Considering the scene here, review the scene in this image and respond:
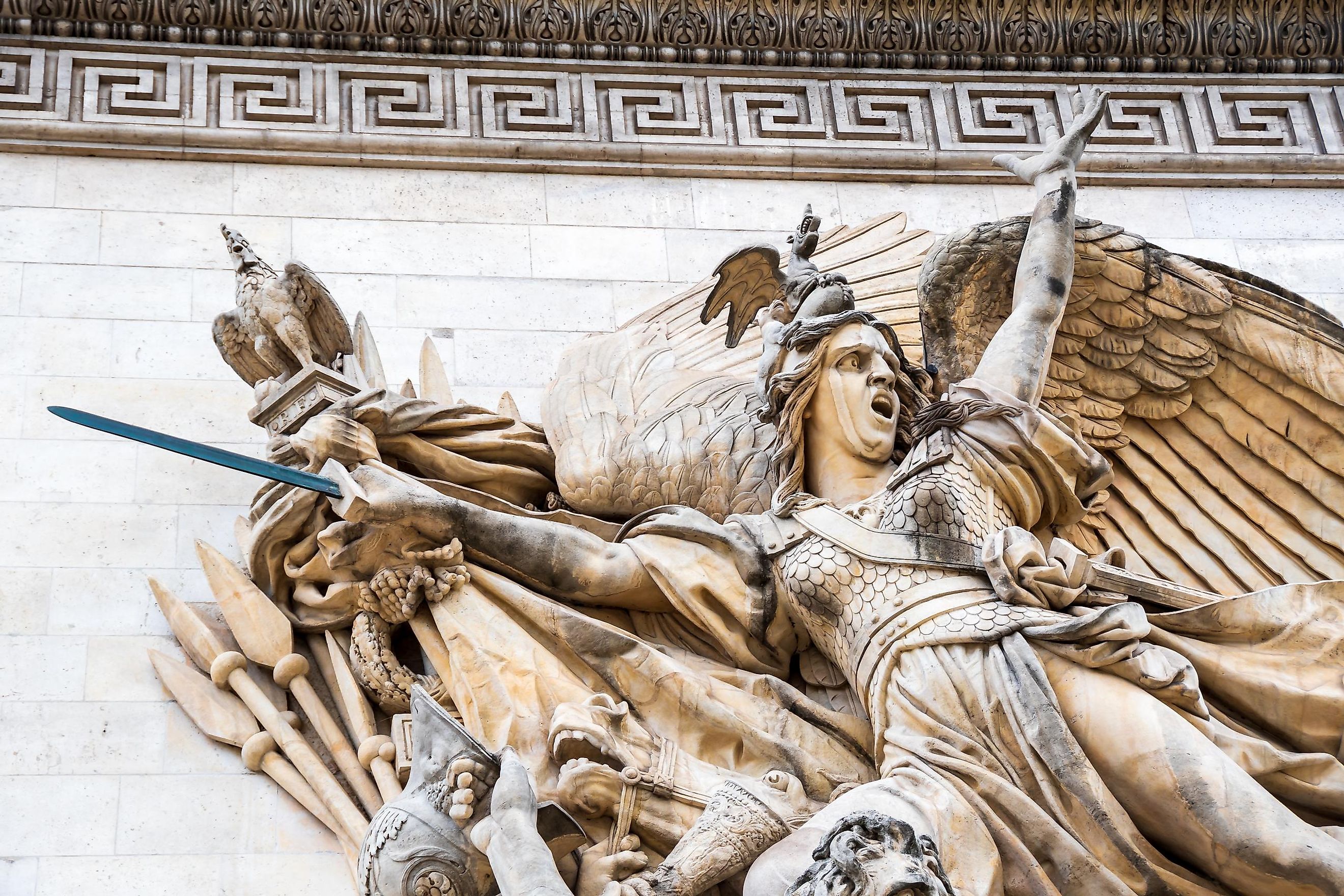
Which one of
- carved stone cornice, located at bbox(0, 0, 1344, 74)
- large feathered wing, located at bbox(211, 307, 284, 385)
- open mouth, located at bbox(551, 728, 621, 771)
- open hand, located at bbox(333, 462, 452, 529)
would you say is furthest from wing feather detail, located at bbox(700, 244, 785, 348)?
carved stone cornice, located at bbox(0, 0, 1344, 74)

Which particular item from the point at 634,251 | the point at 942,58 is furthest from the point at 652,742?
the point at 942,58

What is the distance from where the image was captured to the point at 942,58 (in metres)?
8.68

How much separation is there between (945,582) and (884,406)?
715 mm

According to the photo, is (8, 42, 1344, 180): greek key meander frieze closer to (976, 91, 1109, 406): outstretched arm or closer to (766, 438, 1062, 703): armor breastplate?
(976, 91, 1109, 406): outstretched arm

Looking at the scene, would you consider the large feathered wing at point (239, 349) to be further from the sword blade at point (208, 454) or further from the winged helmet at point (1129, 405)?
the winged helmet at point (1129, 405)

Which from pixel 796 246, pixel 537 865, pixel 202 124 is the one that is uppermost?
pixel 202 124

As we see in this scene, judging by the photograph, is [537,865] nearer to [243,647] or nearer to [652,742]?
[652,742]

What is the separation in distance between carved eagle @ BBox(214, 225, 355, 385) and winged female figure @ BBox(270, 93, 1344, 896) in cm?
66

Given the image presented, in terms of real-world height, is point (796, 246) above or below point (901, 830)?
above

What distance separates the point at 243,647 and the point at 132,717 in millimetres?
364

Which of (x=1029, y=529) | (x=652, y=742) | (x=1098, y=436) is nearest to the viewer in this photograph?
(x=652, y=742)

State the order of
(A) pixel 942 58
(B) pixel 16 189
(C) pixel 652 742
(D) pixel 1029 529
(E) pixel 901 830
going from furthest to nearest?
(A) pixel 942 58 < (B) pixel 16 189 < (D) pixel 1029 529 < (C) pixel 652 742 < (E) pixel 901 830

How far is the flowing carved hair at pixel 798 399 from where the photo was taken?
21.1 feet

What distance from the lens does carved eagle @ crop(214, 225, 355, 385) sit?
671 centimetres
